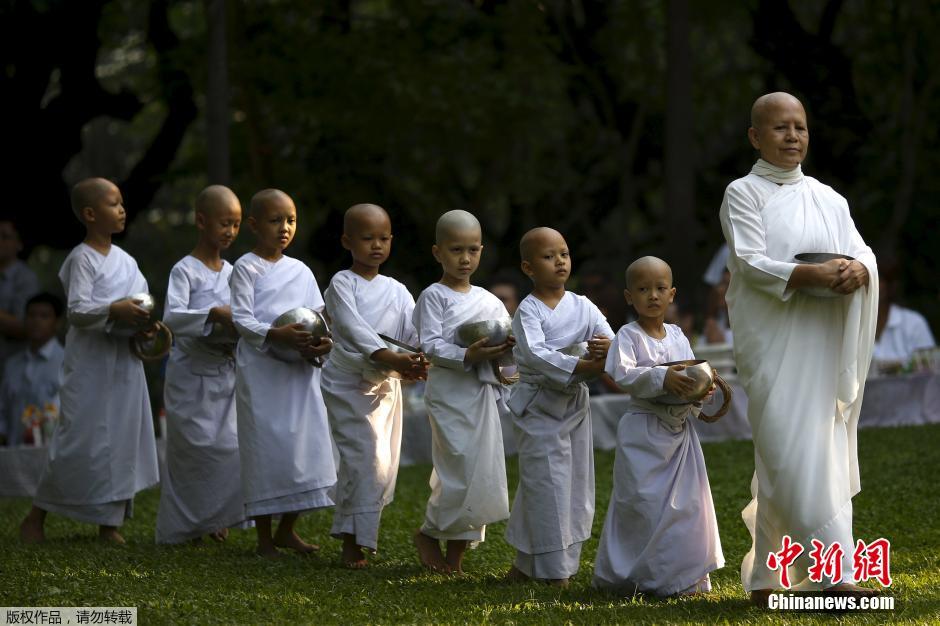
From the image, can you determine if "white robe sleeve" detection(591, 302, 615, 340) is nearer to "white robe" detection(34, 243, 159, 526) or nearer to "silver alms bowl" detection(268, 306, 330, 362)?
"silver alms bowl" detection(268, 306, 330, 362)

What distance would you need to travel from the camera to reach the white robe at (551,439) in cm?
705

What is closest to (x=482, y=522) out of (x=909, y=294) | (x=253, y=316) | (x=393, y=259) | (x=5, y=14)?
(x=253, y=316)

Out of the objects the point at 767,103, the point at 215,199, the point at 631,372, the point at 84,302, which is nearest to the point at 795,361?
the point at 631,372

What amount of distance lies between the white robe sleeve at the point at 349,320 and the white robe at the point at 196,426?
105cm

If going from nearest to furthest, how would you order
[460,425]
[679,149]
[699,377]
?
1. [699,377]
2. [460,425]
3. [679,149]

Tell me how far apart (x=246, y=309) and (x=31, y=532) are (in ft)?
6.98

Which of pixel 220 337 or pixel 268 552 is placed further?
pixel 220 337

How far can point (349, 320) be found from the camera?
7910mm

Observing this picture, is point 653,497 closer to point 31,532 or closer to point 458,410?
point 458,410

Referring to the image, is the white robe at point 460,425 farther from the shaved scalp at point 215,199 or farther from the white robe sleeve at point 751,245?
the shaved scalp at point 215,199

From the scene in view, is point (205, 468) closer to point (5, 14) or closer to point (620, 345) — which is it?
point (620, 345)

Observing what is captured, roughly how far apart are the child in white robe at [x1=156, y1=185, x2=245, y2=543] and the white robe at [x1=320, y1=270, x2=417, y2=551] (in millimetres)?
1025

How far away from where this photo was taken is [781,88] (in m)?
19.2

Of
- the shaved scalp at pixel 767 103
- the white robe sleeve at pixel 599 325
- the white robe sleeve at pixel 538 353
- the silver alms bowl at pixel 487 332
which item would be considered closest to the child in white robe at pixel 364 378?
the silver alms bowl at pixel 487 332
